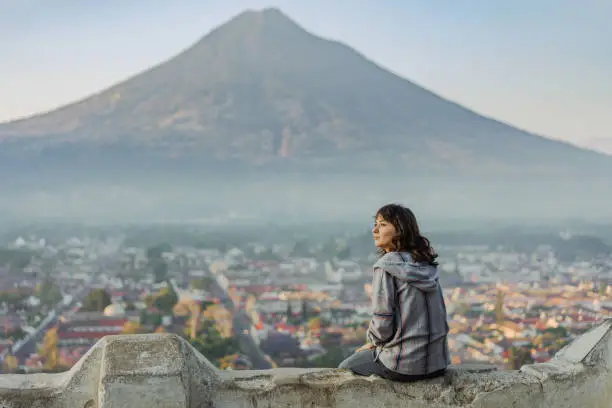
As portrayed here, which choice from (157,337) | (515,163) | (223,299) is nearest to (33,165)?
(223,299)

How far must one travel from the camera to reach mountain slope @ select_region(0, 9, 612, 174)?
57.3 metres

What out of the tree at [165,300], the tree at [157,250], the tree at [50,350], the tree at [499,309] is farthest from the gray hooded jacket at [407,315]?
the tree at [157,250]


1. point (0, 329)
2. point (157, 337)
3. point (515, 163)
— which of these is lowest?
point (0, 329)

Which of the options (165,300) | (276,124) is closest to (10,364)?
(165,300)

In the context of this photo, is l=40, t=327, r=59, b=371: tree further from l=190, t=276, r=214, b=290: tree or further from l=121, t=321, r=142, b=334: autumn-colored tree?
l=190, t=276, r=214, b=290: tree

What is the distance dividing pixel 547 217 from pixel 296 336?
4134cm

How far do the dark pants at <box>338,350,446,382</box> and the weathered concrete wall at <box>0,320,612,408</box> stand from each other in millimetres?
27

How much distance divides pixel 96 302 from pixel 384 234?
22.3 metres

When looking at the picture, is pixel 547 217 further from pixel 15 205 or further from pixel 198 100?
pixel 15 205

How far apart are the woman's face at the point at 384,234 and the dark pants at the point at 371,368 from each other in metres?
0.38

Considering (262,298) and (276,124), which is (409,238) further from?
(276,124)

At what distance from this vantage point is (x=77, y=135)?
57781 millimetres

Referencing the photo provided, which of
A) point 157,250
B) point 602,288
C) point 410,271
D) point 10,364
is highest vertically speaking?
point 410,271

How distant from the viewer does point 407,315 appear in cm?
234
